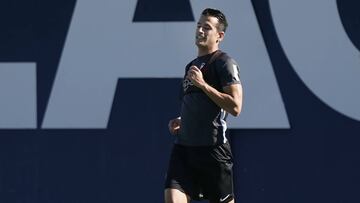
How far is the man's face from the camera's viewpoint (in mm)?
4906

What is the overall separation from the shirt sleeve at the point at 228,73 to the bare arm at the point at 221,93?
0.09ft

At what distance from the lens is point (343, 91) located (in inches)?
247

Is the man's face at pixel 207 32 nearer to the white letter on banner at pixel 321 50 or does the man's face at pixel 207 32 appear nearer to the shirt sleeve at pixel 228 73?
the shirt sleeve at pixel 228 73

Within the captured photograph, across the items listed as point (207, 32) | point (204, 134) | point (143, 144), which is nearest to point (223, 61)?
point (207, 32)

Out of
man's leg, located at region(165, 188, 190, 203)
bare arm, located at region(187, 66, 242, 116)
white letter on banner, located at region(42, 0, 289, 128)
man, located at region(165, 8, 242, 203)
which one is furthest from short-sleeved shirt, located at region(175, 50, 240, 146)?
white letter on banner, located at region(42, 0, 289, 128)

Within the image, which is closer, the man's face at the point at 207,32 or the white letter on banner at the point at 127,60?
the man's face at the point at 207,32

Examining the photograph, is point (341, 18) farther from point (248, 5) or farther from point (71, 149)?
point (71, 149)

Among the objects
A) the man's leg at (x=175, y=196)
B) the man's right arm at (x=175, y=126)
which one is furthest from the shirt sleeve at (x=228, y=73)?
the man's leg at (x=175, y=196)

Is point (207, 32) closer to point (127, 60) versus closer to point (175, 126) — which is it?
point (175, 126)

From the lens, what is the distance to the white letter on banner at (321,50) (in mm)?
6266

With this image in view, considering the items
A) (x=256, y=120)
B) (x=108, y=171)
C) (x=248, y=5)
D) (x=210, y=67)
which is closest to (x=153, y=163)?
(x=108, y=171)

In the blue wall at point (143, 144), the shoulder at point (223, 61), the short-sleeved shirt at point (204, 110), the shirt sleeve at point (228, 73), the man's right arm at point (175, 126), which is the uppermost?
the shoulder at point (223, 61)

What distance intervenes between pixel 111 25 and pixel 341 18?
5.38 feet

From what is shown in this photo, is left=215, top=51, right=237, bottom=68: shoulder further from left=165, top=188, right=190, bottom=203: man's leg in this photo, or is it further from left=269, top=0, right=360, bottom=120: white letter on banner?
left=269, top=0, right=360, bottom=120: white letter on banner
